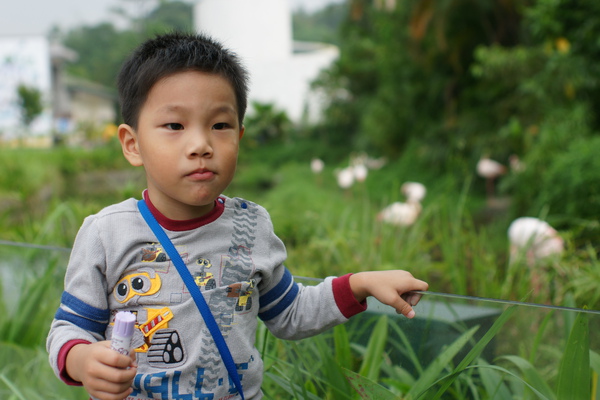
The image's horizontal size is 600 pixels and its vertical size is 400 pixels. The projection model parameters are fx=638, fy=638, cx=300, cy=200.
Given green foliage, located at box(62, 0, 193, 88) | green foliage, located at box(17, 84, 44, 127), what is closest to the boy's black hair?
green foliage, located at box(17, 84, 44, 127)

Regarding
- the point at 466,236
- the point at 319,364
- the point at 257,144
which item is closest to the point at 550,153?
the point at 466,236

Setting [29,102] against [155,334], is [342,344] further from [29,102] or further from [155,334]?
[29,102]

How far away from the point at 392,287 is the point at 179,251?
36 centimetres

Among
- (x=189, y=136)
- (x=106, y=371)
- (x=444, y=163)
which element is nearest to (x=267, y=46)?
(x=444, y=163)

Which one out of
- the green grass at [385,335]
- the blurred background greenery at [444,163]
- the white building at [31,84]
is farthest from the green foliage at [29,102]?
the green grass at [385,335]

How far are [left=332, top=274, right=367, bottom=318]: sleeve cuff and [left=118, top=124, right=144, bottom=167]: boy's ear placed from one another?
15.8 inches

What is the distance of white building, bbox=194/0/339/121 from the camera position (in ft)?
65.7

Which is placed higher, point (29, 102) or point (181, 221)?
point (181, 221)

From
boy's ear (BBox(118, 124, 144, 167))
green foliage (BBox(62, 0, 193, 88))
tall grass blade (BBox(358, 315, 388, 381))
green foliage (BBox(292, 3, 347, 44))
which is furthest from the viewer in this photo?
green foliage (BBox(292, 3, 347, 44))

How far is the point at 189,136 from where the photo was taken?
3.24 ft

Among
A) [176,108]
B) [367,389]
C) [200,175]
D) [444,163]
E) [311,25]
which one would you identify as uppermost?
[311,25]

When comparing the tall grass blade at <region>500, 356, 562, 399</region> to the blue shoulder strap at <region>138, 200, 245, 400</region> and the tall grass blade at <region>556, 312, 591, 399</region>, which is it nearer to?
the tall grass blade at <region>556, 312, 591, 399</region>

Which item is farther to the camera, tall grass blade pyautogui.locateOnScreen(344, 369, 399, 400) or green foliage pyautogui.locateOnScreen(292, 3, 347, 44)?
green foliage pyautogui.locateOnScreen(292, 3, 347, 44)

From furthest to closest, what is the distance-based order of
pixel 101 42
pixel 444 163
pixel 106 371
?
pixel 101 42 → pixel 444 163 → pixel 106 371
